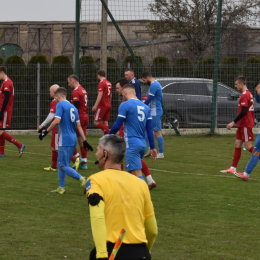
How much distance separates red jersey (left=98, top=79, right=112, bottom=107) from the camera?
13.1 m

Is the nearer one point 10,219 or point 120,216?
point 120,216

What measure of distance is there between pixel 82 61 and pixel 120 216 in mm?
16453

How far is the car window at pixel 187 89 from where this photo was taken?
1805 cm

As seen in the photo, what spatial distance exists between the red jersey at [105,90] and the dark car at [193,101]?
498cm

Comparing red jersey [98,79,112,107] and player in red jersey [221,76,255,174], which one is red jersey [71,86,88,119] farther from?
player in red jersey [221,76,255,174]

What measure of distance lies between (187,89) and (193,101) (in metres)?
0.49

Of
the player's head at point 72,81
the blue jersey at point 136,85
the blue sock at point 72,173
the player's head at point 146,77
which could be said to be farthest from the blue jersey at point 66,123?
the player's head at point 146,77

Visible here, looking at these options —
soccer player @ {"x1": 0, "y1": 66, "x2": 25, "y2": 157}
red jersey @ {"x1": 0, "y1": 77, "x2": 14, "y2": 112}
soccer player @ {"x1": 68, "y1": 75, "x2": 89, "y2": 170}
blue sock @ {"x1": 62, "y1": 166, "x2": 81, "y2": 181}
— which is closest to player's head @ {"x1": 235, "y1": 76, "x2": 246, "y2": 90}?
soccer player @ {"x1": 68, "y1": 75, "x2": 89, "y2": 170}

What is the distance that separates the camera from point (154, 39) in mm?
20812

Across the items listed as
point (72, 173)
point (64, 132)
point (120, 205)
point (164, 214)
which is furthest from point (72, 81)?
point (120, 205)

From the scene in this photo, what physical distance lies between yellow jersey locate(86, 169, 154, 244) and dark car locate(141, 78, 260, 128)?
14.9m

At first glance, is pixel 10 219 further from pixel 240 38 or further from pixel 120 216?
pixel 240 38

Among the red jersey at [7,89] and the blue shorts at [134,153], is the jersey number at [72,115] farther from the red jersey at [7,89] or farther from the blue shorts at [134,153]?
the red jersey at [7,89]

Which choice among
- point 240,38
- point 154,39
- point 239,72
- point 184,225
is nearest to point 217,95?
point 239,72
